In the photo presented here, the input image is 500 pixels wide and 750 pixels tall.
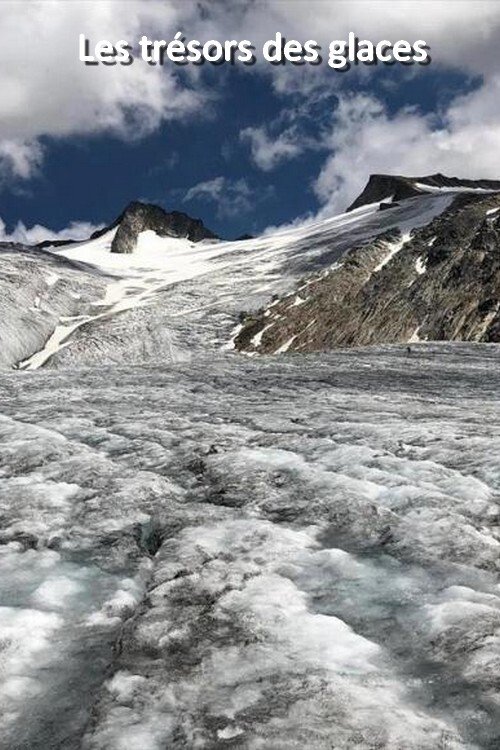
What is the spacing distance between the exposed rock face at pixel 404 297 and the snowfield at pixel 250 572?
5545 centimetres

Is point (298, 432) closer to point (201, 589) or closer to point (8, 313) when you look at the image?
point (201, 589)

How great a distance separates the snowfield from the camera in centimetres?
609

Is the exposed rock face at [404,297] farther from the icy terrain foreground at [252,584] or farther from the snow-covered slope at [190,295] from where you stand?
the icy terrain foreground at [252,584]

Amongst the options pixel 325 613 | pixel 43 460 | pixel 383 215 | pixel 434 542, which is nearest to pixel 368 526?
pixel 434 542

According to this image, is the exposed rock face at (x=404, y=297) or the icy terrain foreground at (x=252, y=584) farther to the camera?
the exposed rock face at (x=404, y=297)

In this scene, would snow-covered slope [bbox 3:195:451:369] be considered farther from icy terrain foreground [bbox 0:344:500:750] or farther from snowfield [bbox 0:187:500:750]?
icy terrain foreground [bbox 0:344:500:750]

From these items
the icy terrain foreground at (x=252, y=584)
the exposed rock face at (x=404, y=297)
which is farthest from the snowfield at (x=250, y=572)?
the exposed rock face at (x=404, y=297)

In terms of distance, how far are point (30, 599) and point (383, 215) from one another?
504 feet

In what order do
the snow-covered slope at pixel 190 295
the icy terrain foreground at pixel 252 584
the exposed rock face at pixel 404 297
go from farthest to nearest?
the snow-covered slope at pixel 190 295
the exposed rock face at pixel 404 297
the icy terrain foreground at pixel 252 584

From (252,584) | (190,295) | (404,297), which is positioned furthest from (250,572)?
(190,295)

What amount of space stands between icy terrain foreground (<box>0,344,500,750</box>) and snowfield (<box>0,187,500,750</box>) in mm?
26

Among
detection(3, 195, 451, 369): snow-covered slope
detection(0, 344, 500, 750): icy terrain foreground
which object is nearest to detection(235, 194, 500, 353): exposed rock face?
detection(3, 195, 451, 369): snow-covered slope

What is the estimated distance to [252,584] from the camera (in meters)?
8.41

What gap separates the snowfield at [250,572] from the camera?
6094mm
